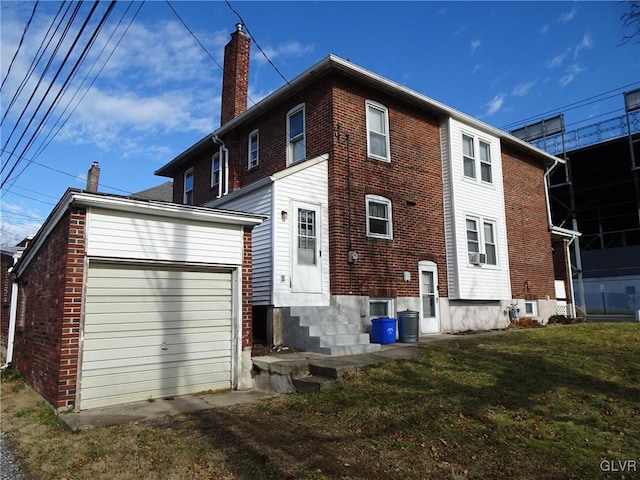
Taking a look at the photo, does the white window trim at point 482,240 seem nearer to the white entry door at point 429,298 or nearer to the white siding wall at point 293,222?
the white entry door at point 429,298

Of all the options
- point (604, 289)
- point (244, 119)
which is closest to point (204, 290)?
point (244, 119)

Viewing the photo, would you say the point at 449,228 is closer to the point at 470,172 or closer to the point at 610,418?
the point at 470,172

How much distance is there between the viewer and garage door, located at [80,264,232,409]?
7164 millimetres

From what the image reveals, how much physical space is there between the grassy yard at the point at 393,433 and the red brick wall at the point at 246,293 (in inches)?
63.1

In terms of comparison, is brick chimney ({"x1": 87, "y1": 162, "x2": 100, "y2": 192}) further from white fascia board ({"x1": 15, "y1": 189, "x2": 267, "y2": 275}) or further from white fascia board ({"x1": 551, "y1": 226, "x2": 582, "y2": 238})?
white fascia board ({"x1": 551, "y1": 226, "x2": 582, "y2": 238})

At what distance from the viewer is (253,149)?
15.7m

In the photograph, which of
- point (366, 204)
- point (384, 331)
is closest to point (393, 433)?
point (384, 331)

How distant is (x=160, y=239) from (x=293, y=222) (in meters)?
4.24

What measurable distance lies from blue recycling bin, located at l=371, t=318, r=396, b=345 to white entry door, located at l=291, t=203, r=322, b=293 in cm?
172

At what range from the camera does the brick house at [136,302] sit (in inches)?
274

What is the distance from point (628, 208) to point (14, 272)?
4084cm

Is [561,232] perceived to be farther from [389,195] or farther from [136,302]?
[136,302]

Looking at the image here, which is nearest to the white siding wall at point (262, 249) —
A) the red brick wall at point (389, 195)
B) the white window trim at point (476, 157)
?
the red brick wall at point (389, 195)

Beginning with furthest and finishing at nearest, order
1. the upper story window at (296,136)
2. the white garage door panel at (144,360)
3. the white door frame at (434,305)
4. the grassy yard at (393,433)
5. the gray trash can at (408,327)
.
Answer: the white door frame at (434,305)
the upper story window at (296,136)
the gray trash can at (408,327)
the white garage door panel at (144,360)
the grassy yard at (393,433)
